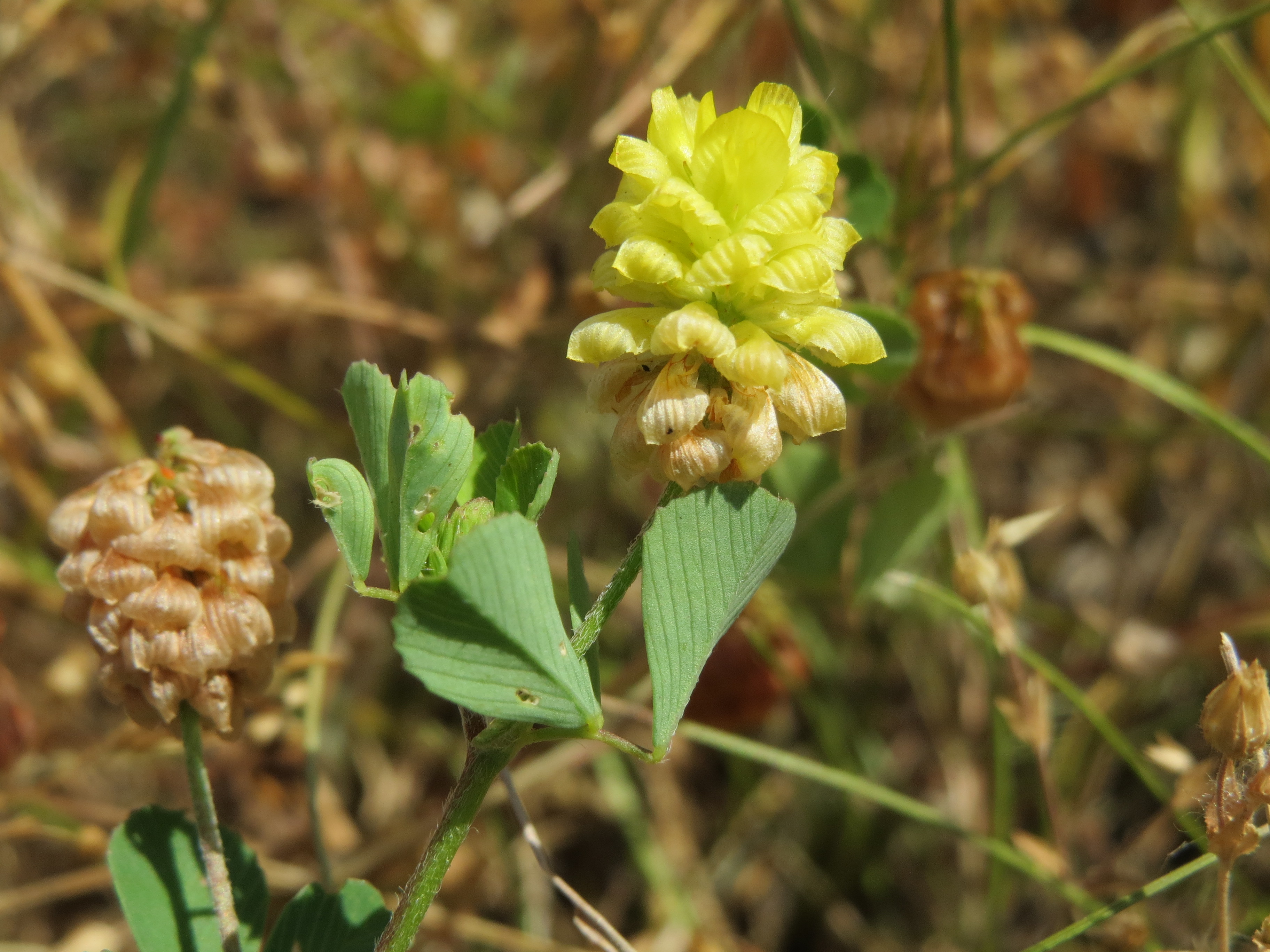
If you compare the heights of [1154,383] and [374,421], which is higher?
[374,421]

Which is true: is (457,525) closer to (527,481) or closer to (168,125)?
(527,481)

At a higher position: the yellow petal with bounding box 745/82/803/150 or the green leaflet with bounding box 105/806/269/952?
the yellow petal with bounding box 745/82/803/150

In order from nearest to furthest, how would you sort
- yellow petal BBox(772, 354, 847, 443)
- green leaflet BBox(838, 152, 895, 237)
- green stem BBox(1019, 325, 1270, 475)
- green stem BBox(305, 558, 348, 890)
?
yellow petal BBox(772, 354, 847, 443) < green stem BBox(305, 558, 348, 890) < green leaflet BBox(838, 152, 895, 237) < green stem BBox(1019, 325, 1270, 475)

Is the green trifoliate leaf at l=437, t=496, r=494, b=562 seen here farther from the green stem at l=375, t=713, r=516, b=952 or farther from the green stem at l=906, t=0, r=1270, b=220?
the green stem at l=906, t=0, r=1270, b=220

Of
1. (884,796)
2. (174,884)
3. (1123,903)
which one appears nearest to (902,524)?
(884,796)

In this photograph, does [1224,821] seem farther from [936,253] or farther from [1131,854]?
[936,253]

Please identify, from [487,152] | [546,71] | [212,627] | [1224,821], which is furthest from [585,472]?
[1224,821]

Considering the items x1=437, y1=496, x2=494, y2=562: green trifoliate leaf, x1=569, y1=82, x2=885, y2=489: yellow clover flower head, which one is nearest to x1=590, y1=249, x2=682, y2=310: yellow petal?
x1=569, y1=82, x2=885, y2=489: yellow clover flower head
